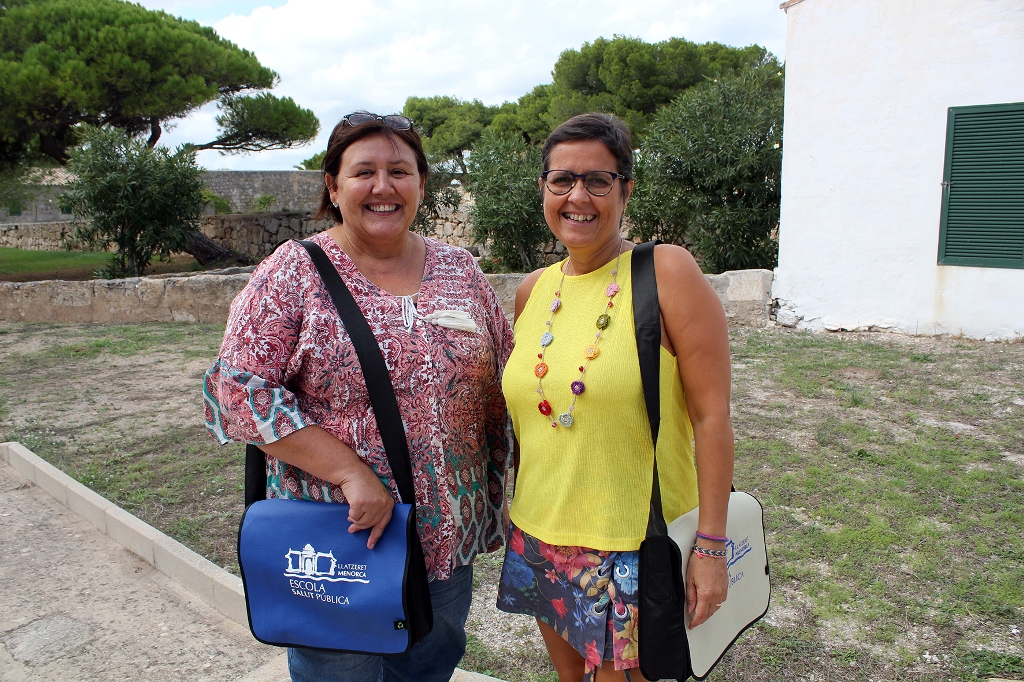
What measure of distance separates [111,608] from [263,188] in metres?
24.7

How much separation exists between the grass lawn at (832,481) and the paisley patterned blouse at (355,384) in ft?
3.79

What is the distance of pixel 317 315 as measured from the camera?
1703 millimetres

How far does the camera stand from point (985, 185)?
22.7ft

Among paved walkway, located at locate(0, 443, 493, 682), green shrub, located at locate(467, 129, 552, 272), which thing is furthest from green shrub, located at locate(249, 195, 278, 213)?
paved walkway, located at locate(0, 443, 493, 682)

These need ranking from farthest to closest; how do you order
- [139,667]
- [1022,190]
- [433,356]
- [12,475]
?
1. [1022,190]
2. [12,475]
3. [139,667]
4. [433,356]

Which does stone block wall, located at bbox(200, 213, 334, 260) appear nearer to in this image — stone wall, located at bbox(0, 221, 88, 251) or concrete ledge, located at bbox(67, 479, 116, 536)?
stone wall, located at bbox(0, 221, 88, 251)

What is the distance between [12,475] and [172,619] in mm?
2564

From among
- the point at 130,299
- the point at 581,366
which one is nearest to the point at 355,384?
the point at 581,366

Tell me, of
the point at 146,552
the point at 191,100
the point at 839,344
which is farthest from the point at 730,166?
the point at 191,100

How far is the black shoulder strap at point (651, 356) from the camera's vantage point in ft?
5.28

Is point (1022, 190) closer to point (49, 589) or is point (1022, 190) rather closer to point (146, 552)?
point (146, 552)

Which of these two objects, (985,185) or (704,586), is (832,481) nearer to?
(704,586)

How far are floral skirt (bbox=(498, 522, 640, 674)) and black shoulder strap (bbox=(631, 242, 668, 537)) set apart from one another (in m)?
0.11

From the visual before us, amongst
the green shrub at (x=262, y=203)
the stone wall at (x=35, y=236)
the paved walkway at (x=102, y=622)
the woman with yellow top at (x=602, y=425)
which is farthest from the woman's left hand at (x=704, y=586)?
the stone wall at (x=35, y=236)
